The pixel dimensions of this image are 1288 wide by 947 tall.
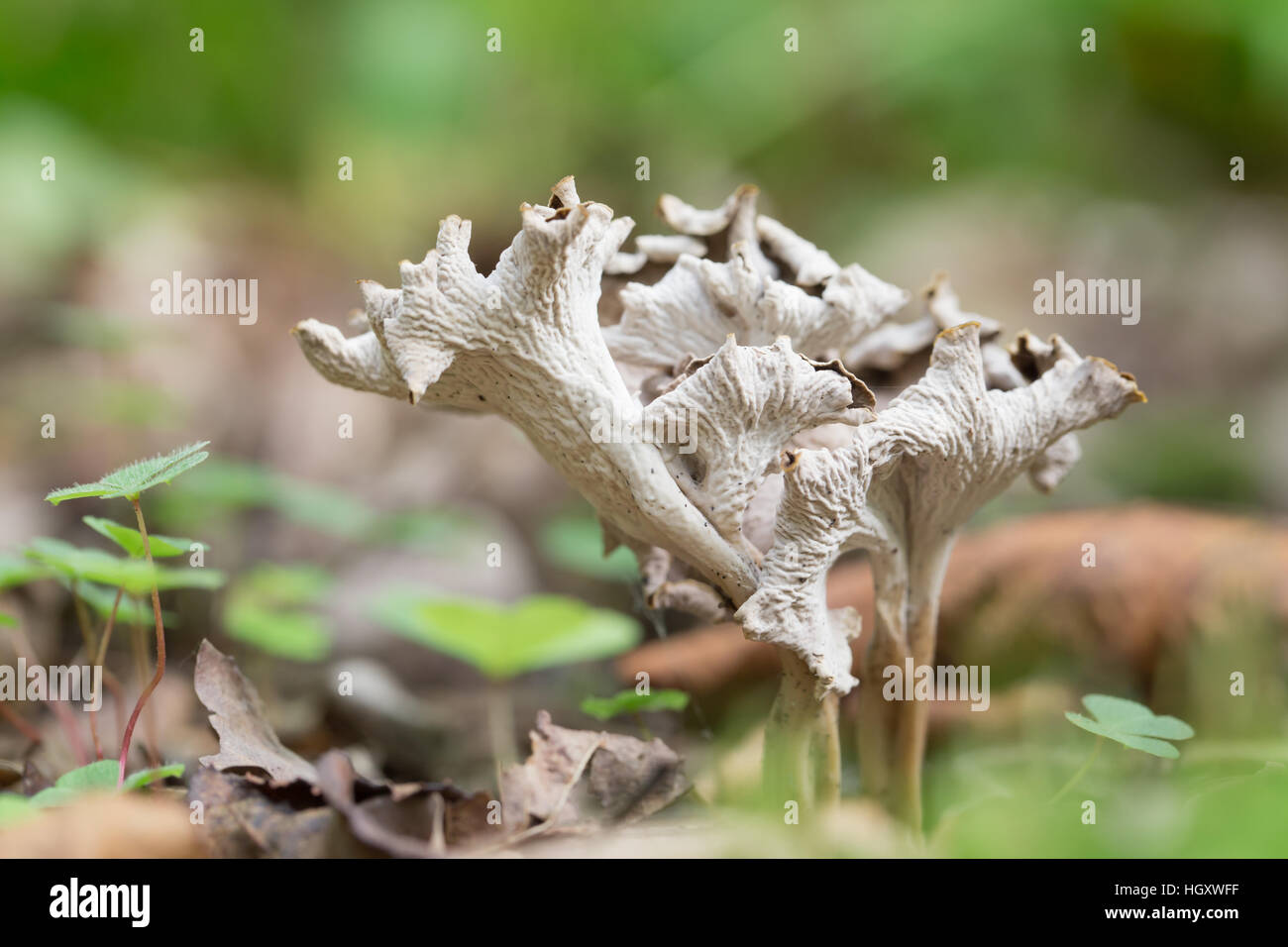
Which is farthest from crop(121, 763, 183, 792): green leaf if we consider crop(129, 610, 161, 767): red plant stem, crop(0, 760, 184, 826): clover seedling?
crop(129, 610, 161, 767): red plant stem

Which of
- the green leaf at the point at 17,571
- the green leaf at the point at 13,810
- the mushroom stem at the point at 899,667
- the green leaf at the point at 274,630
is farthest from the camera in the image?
the green leaf at the point at 274,630

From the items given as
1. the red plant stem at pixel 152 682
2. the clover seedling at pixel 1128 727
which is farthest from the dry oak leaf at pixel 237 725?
the clover seedling at pixel 1128 727

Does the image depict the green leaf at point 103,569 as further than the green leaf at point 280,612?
No

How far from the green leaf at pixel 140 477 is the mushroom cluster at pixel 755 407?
8.2 inches

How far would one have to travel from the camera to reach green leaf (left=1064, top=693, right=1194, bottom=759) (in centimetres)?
130

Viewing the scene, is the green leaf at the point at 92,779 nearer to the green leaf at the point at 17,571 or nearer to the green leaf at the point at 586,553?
the green leaf at the point at 17,571

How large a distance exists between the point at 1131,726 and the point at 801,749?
0.48 metres

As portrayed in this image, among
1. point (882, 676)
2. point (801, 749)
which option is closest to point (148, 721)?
point (801, 749)

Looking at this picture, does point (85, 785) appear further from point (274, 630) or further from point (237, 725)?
point (274, 630)

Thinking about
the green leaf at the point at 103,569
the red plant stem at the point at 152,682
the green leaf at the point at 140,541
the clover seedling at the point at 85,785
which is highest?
the green leaf at the point at 140,541

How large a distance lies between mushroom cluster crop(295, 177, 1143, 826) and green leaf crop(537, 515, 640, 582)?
114cm

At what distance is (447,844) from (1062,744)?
1098 mm

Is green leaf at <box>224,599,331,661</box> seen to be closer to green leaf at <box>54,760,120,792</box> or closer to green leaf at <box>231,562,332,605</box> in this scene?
green leaf at <box>231,562,332,605</box>

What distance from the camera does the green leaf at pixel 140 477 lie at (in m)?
1.20
